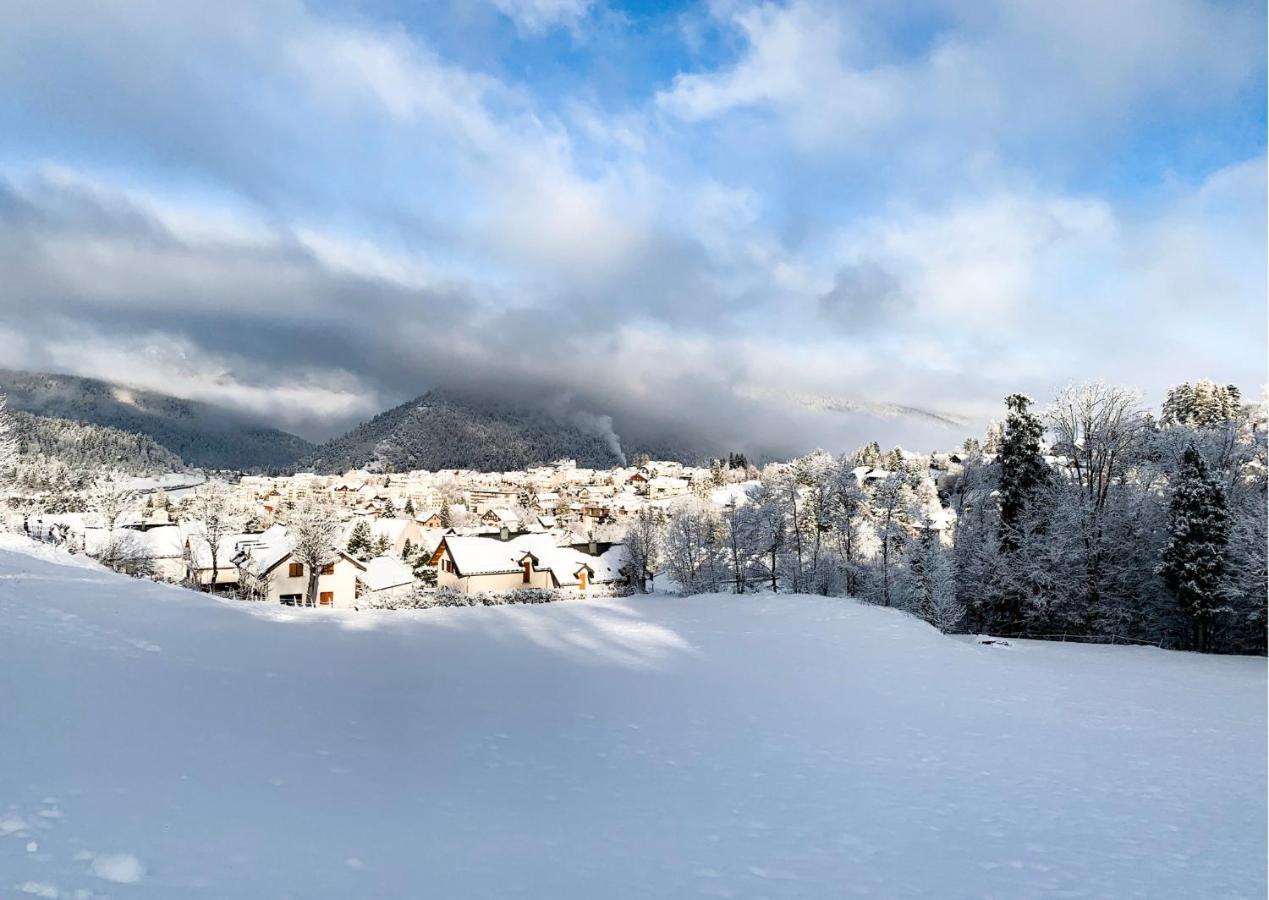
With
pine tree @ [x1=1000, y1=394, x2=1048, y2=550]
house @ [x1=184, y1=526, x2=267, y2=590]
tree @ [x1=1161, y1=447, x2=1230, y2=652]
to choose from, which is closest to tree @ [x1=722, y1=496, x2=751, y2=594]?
pine tree @ [x1=1000, y1=394, x2=1048, y2=550]

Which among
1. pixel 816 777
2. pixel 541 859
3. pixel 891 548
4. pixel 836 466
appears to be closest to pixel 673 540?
pixel 836 466

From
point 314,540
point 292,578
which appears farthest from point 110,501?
point 314,540

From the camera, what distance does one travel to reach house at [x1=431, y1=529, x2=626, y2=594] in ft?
189

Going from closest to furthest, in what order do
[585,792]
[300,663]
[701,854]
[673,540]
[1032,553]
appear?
[701,854] → [585,792] → [300,663] → [1032,553] → [673,540]

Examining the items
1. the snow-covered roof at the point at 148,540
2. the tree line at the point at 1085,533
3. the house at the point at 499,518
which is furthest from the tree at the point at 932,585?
the house at the point at 499,518

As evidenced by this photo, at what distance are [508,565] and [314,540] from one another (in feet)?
57.7

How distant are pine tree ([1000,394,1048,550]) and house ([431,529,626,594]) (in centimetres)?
3744

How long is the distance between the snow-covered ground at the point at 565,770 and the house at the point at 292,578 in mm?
36852

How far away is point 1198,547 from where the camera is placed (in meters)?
30.9

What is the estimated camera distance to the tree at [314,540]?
4694 cm

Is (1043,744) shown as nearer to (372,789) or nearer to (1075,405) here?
(372,789)

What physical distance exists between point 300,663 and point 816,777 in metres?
12.0

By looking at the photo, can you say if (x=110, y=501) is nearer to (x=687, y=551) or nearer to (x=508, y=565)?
(x=508, y=565)

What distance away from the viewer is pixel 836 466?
48219 mm
